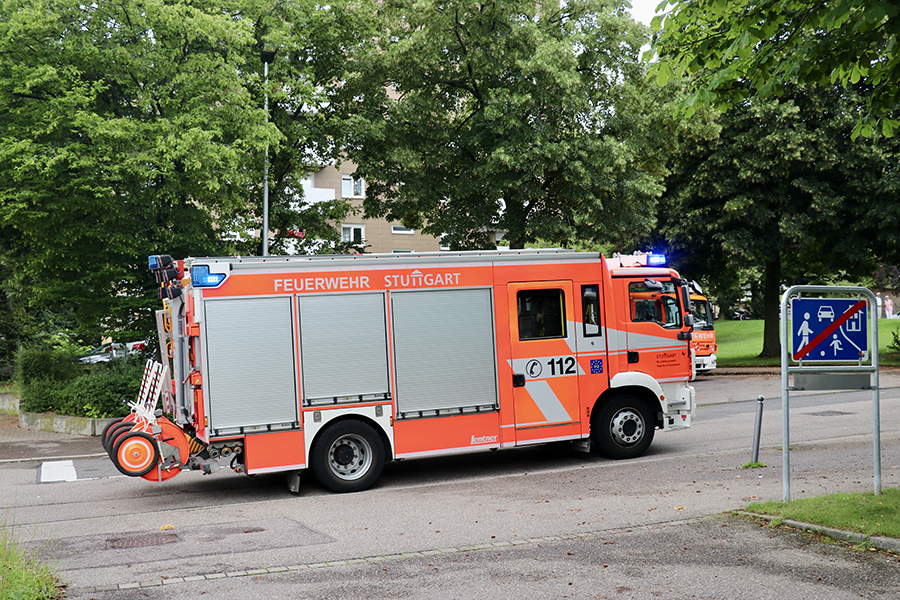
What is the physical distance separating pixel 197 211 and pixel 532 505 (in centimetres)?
1176

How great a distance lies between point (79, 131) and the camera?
16.2 m

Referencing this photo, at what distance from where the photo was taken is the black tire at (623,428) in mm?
11719

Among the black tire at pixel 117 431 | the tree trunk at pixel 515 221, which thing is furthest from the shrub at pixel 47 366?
the tree trunk at pixel 515 221

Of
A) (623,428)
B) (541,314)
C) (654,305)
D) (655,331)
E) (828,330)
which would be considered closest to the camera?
(828,330)

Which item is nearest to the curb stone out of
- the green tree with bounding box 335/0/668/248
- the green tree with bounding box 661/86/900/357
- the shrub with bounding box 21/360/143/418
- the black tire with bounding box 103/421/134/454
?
the black tire with bounding box 103/421/134/454

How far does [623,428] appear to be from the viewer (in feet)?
38.9

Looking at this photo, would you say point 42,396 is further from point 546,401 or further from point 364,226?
point 364,226

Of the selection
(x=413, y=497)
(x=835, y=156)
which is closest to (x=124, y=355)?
(x=413, y=497)

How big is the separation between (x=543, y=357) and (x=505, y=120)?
1077 cm

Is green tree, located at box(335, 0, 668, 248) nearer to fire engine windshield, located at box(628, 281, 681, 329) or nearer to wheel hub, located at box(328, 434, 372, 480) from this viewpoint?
fire engine windshield, located at box(628, 281, 681, 329)

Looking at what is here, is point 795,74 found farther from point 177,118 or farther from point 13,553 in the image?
point 177,118

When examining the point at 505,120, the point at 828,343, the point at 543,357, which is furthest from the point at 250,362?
the point at 505,120

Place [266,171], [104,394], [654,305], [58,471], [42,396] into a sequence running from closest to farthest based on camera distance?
[654,305] → [58,471] → [104,394] → [42,396] → [266,171]

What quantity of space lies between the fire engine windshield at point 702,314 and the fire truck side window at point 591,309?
15028 mm
